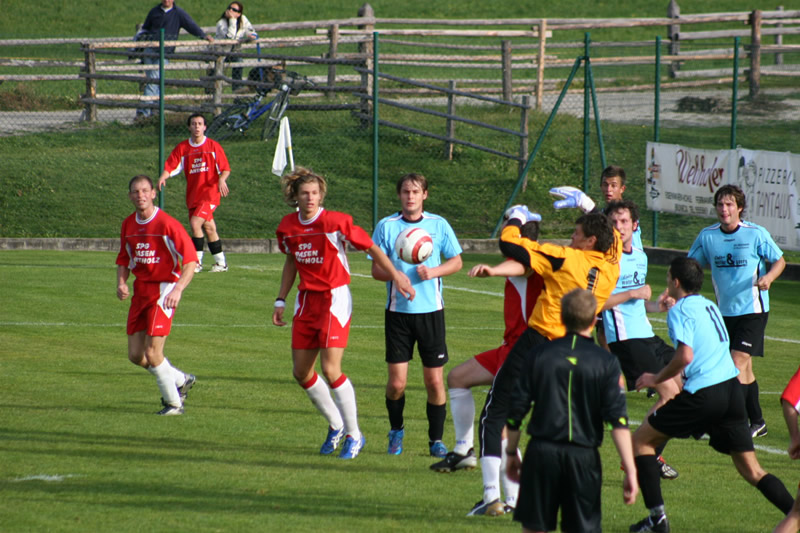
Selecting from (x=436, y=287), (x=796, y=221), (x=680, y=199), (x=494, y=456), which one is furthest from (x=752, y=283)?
(x=680, y=199)

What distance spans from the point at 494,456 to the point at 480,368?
765 mm

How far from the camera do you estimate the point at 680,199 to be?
762 inches

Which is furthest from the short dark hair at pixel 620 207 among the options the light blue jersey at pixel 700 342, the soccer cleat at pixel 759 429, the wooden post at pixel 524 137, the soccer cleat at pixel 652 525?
the wooden post at pixel 524 137

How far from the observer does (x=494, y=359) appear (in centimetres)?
709

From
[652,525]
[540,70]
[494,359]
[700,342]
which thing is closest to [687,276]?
[700,342]

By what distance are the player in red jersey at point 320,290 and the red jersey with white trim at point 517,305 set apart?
3.73 ft

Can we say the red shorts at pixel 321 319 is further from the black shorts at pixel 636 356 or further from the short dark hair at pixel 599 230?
the black shorts at pixel 636 356

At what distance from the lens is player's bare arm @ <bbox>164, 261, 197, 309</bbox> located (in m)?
8.75

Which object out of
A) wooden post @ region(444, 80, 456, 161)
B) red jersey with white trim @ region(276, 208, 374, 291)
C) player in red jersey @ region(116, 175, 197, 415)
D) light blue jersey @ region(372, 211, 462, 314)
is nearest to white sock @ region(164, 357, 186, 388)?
player in red jersey @ region(116, 175, 197, 415)

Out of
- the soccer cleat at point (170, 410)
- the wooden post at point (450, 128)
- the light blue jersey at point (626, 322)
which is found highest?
the wooden post at point (450, 128)

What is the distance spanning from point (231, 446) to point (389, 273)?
185 centimetres

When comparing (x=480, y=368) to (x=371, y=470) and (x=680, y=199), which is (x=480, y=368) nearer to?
(x=371, y=470)

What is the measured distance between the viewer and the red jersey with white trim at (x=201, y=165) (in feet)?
53.4

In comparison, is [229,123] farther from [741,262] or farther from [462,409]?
[462,409]
